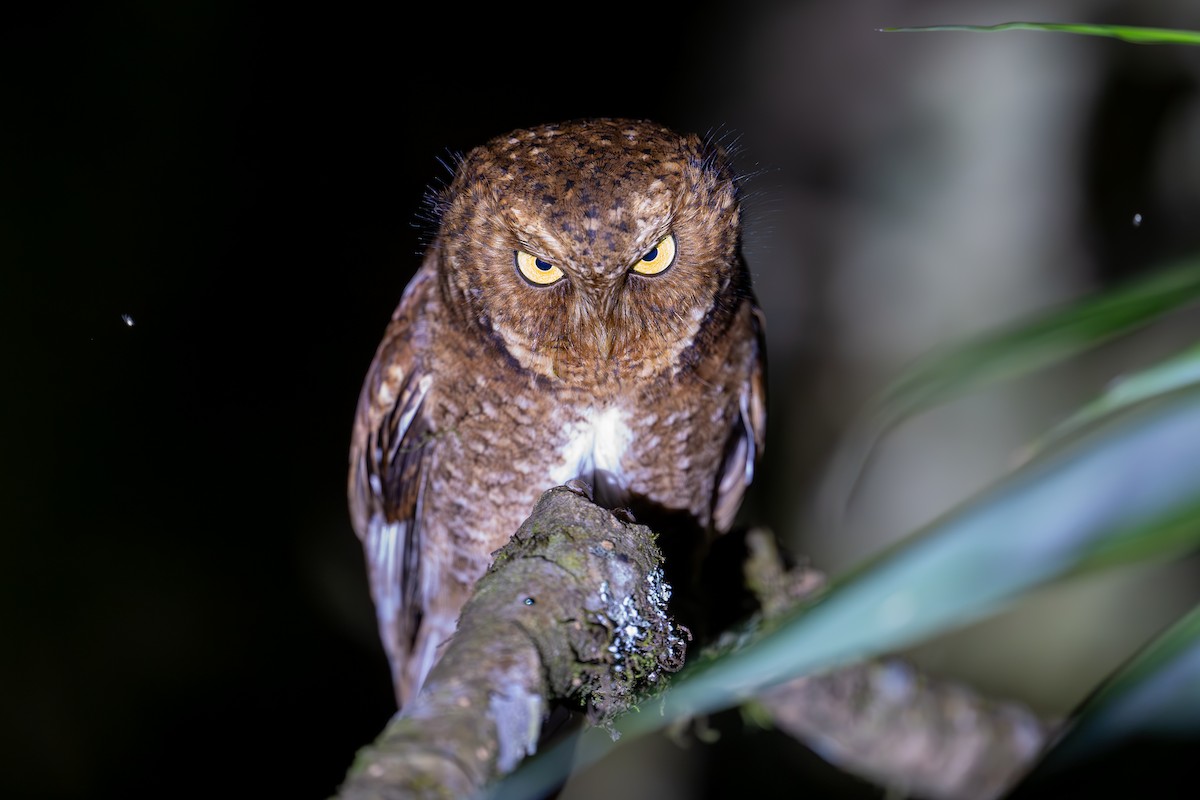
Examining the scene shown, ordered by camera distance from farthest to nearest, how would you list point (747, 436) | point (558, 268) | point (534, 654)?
point (747, 436) < point (558, 268) < point (534, 654)

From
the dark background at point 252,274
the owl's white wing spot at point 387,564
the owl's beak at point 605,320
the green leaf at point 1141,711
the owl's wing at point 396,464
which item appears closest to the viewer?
the green leaf at point 1141,711

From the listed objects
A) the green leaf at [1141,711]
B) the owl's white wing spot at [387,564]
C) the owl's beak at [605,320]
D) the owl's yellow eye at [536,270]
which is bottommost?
the owl's white wing spot at [387,564]

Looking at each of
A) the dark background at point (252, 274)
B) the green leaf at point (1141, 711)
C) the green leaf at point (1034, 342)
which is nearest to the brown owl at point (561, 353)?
the dark background at point (252, 274)

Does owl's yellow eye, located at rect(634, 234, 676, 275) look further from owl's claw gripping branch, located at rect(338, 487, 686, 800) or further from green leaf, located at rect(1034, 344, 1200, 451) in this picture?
green leaf, located at rect(1034, 344, 1200, 451)

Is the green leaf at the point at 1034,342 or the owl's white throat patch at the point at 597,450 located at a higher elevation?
the green leaf at the point at 1034,342

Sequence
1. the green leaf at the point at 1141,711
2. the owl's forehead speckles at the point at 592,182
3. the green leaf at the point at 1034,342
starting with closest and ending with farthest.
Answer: the green leaf at the point at 1141,711 → the green leaf at the point at 1034,342 → the owl's forehead speckles at the point at 592,182

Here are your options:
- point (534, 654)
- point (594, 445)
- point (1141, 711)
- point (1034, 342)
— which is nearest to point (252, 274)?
point (594, 445)

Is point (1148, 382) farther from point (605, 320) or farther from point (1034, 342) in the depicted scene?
point (605, 320)

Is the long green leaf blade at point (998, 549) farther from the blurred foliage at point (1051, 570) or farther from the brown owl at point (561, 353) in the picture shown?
the brown owl at point (561, 353)
